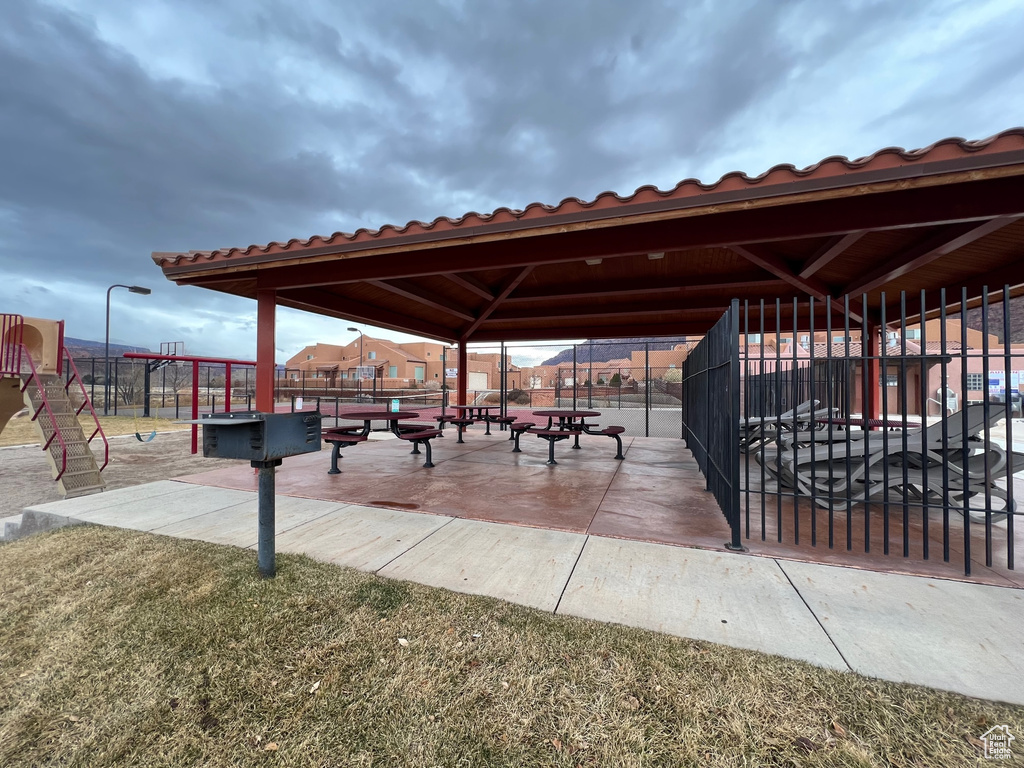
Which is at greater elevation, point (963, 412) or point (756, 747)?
point (963, 412)

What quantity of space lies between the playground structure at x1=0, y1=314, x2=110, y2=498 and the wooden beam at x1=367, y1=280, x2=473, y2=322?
14.8 feet

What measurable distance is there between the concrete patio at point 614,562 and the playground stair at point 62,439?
1.11 m

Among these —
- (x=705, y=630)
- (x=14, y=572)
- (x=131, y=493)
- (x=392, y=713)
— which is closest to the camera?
(x=392, y=713)

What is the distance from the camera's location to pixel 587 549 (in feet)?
10.7

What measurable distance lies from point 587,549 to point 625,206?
106 inches

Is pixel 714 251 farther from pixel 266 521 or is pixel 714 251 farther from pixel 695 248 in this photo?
pixel 266 521

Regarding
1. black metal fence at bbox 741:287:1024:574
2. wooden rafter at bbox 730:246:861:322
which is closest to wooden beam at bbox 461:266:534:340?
wooden rafter at bbox 730:246:861:322

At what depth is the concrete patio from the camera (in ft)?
6.79

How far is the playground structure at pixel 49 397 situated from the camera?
5551 millimetres

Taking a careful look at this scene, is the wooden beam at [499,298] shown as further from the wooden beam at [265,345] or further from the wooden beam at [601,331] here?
the wooden beam at [265,345]

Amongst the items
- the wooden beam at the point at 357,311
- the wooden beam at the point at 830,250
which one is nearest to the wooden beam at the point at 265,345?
the wooden beam at the point at 357,311

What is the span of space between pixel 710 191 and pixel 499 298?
184 inches

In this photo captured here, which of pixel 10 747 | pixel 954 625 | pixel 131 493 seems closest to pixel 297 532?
pixel 10 747

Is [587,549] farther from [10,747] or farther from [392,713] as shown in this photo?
[10,747]
